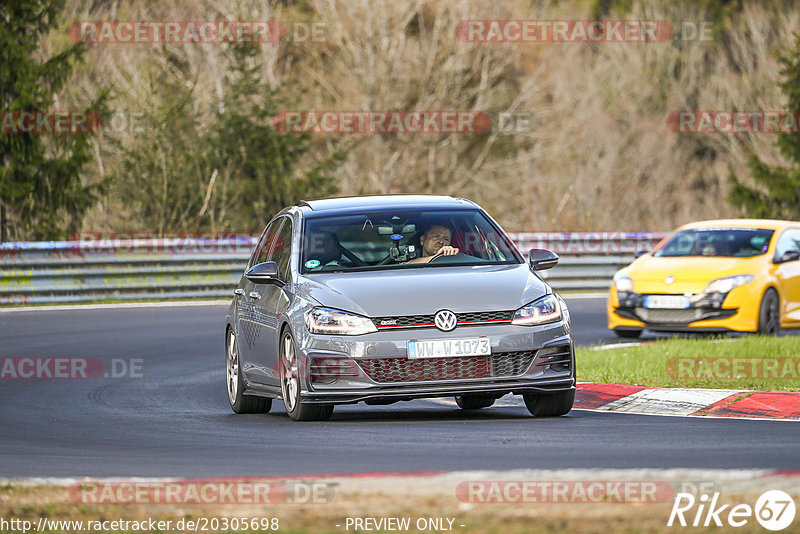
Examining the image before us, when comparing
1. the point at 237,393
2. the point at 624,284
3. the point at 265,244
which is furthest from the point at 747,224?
the point at 237,393

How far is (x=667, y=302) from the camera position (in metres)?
19.0

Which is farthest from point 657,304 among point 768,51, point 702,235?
point 768,51

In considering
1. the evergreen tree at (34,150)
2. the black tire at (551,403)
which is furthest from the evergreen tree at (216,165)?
the black tire at (551,403)

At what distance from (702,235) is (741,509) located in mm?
14212

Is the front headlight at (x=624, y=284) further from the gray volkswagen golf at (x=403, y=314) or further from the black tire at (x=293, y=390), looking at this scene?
the black tire at (x=293, y=390)

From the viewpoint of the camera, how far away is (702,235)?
2034 centimetres

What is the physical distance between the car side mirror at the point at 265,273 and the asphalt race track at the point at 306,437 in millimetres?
1049

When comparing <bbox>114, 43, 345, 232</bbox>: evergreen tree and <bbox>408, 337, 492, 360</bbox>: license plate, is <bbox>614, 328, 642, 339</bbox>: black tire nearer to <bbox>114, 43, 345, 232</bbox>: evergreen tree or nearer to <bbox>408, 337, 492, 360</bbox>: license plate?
<bbox>408, 337, 492, 360</bbox>: license plate

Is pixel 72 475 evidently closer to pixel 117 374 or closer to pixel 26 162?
pixel 117 374

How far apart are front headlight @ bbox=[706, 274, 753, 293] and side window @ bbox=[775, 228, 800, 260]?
36.9 inches

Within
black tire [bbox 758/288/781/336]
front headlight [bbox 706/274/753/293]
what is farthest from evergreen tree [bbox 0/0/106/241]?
black tire [bbox 758/288/781/336]

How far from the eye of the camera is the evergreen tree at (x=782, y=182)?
121ft

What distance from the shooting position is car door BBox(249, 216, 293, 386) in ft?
37.9

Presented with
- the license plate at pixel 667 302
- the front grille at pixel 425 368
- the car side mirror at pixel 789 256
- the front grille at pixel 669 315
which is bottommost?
the front grille at pixel 669 315
